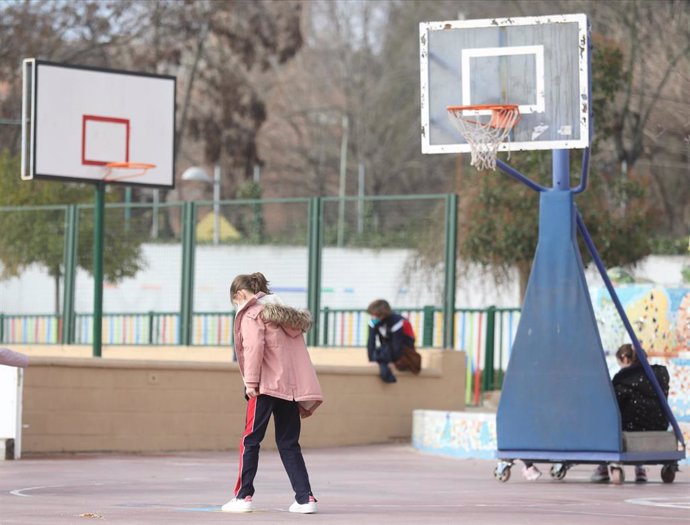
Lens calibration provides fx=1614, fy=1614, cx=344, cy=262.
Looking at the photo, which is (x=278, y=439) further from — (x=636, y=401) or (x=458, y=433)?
(x=458, y=433)

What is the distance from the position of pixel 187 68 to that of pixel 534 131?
35.9m

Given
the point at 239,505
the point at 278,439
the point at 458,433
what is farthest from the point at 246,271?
the point at 239,505

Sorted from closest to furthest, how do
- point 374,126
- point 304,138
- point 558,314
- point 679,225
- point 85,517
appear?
point 85,517 < point 558,314 < point 679,225 < point 374,126 < point 304,138

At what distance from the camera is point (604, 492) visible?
506 inches

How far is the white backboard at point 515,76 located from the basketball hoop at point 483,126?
0.06 metres

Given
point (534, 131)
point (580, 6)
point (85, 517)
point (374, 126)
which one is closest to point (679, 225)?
point (374, 126)

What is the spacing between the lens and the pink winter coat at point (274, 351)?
10258mm

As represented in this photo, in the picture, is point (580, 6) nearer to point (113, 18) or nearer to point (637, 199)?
point (637, 199)

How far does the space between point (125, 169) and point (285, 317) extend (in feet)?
34.6

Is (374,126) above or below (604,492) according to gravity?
above

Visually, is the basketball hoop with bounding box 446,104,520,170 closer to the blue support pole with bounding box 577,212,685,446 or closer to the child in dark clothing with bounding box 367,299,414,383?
the blue support pole with bounding box 577,212,685,446

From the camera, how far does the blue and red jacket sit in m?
19.6

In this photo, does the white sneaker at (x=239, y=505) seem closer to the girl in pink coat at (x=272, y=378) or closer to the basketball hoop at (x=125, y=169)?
the girl in pink coat at (x=272, y=378)

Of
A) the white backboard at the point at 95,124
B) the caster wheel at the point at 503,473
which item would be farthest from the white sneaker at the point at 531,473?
the white backboard at the point at 95,124
